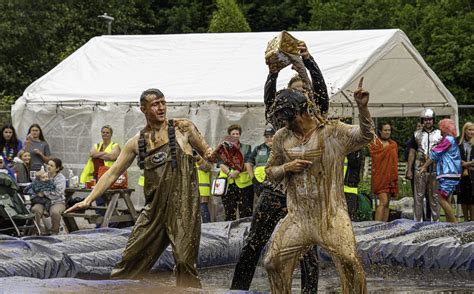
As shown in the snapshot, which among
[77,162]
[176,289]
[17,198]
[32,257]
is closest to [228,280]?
[32,257]

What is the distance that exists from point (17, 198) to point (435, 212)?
18.4ft

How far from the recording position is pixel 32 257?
1079 centimetres

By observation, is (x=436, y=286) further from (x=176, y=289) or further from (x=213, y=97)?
(x=213, y=97)

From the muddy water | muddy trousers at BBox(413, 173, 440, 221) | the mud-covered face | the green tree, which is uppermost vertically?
the green tree

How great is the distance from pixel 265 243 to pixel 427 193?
7.11m

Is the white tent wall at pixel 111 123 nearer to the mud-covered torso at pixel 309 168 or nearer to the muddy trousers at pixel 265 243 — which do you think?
the muddy trousers at pixel 265 243

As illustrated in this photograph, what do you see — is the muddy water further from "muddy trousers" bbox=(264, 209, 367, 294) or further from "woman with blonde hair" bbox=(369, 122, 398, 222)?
"woman with blonde hair" bbox=(369, 122, 398, 222)

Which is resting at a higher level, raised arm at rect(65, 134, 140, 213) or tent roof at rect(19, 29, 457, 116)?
tent roof at rect(19, 29, 457, 116)

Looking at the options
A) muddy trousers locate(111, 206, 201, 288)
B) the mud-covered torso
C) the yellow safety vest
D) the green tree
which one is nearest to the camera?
the mud-covered torso

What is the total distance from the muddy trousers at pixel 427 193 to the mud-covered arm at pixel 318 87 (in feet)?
26.1

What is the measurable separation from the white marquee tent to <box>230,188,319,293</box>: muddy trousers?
22.7 ft

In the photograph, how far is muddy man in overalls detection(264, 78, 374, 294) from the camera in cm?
776

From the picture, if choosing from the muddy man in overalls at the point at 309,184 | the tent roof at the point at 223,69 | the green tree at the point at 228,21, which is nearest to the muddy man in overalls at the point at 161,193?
the muddy man in overalls at the point at 309,184

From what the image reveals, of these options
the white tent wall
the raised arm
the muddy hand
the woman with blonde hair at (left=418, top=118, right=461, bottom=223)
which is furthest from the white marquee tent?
the muddy hand
